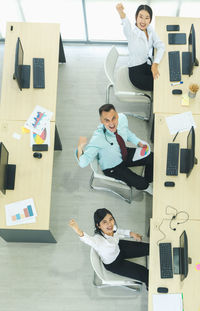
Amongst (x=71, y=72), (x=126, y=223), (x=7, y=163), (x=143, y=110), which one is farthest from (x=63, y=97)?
(x=126, y=223)

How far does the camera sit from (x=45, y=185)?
3645 millimetres

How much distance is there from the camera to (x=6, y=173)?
3678 millimetres

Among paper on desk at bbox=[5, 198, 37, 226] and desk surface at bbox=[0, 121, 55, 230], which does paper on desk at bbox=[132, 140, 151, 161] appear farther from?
paper on desk at bbox=[5, 198, 37, 226]

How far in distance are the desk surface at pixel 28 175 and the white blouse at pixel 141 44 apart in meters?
1.49

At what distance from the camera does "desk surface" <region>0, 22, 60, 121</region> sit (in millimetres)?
4008

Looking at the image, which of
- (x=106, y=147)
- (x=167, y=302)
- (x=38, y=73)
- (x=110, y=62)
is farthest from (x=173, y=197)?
(x=38, y=73)

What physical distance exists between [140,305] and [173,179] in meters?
1.50

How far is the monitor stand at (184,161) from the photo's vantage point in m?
3.63

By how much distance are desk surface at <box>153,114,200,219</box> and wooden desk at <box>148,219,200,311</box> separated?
0.12 metres

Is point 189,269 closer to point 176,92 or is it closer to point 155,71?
point 176,92

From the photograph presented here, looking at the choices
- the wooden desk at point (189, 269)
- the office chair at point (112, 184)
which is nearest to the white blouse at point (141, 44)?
the office chair at point (112, 184)

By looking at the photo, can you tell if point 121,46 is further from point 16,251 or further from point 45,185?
point 16,251

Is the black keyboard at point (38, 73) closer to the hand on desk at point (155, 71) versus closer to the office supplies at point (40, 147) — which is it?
the office supplies at point (40, 147)

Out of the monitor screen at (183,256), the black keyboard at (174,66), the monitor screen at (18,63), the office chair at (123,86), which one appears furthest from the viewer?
the office chair at (123,86)
